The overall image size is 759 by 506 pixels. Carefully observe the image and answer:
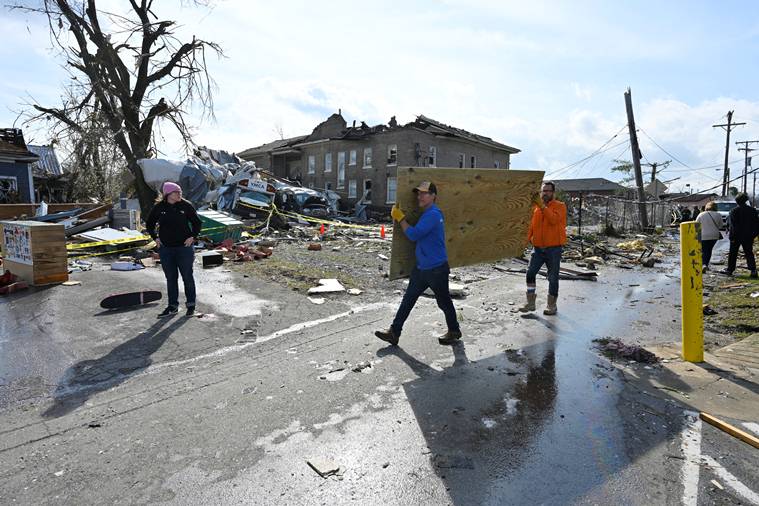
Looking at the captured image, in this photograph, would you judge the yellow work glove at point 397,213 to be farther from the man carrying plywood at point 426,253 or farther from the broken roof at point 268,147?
the broken roof at point 268,147

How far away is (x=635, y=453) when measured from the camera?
2891mm

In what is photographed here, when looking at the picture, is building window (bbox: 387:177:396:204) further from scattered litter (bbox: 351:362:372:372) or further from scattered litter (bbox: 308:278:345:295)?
scattered litter (bbox: 351:362:372:372)

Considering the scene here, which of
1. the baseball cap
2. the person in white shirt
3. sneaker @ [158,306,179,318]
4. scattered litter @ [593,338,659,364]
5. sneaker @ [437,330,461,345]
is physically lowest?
scattered litter @ [593,338,659,364]

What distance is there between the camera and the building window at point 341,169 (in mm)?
36844

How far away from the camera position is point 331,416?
11.0 ft

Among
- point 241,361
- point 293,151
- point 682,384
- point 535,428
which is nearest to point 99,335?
point 241,361

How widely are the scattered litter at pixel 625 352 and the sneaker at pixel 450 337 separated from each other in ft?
5.26

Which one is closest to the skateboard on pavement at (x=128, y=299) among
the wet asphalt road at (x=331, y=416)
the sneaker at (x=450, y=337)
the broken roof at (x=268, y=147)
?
the wet asphalt road at (x=331, y=416)

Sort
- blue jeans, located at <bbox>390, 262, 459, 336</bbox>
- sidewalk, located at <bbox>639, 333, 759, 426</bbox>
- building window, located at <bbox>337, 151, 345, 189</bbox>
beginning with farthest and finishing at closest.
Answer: building window, located at <bbox>337, 151, 345, 189</bbox>, blue jeans, located at <bbox>390, 262, 459, 336</bbox>, sidewalk, located at <bbox>639, 333, 759, 426</bbox>

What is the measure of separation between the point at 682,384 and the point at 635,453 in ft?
5.05

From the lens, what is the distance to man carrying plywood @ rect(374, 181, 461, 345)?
4.62m

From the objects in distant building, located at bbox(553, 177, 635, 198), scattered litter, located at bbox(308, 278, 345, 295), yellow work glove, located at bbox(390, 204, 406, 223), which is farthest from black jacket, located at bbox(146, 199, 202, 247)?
distant building, located at bbox(553, 177, 635, 198)

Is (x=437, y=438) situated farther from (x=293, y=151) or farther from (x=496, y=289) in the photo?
(x=293, y=151)

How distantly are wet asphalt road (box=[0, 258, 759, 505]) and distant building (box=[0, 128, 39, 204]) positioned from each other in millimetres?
19830
